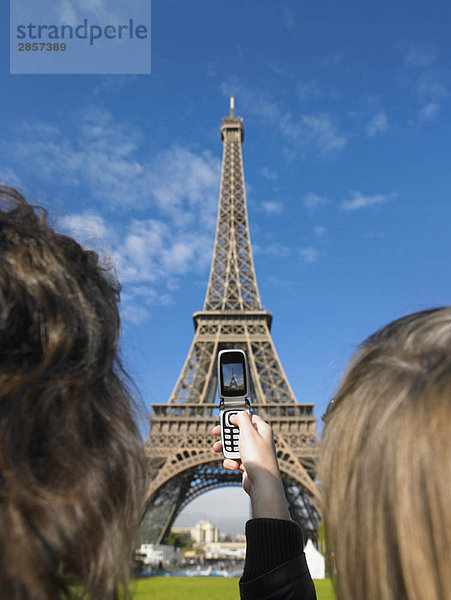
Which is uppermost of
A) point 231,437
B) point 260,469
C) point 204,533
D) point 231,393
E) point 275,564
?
point 231,393

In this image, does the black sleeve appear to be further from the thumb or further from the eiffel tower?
the eiffel tower

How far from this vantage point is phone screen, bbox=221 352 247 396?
2447 millimetres

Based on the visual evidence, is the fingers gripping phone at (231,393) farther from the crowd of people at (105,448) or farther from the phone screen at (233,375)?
the crowd of people at (105,448)

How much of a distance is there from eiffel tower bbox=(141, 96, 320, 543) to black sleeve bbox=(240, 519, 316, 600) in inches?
808

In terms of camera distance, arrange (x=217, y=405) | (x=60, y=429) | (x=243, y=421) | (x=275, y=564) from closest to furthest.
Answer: (x=60, y=429)
(x=275, y=564)
(x=243, y=421)
(x=217, y=405)

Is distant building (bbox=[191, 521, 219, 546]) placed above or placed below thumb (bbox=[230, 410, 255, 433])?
below

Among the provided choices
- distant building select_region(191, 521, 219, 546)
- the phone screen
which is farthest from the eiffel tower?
distant building select_region(191, 521, 219, 546)

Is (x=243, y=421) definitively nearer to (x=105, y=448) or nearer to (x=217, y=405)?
(x=105, y=448)

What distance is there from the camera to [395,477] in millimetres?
1013

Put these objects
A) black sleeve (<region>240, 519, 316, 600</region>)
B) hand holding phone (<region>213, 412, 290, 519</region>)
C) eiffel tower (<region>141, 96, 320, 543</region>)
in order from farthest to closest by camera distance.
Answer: eiffel tower (<region>141, 96, 320, 543</region>)
hand holding phone (<region>213, 412, 290, 519</region>)
black sleeve (<region>240, 519, 316, 600</region>)

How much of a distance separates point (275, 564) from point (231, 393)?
103cm

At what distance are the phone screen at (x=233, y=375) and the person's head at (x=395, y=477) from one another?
3.83 ft

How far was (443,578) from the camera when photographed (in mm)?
936

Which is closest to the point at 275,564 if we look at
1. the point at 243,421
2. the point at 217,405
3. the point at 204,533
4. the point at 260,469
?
the point at 260,469
